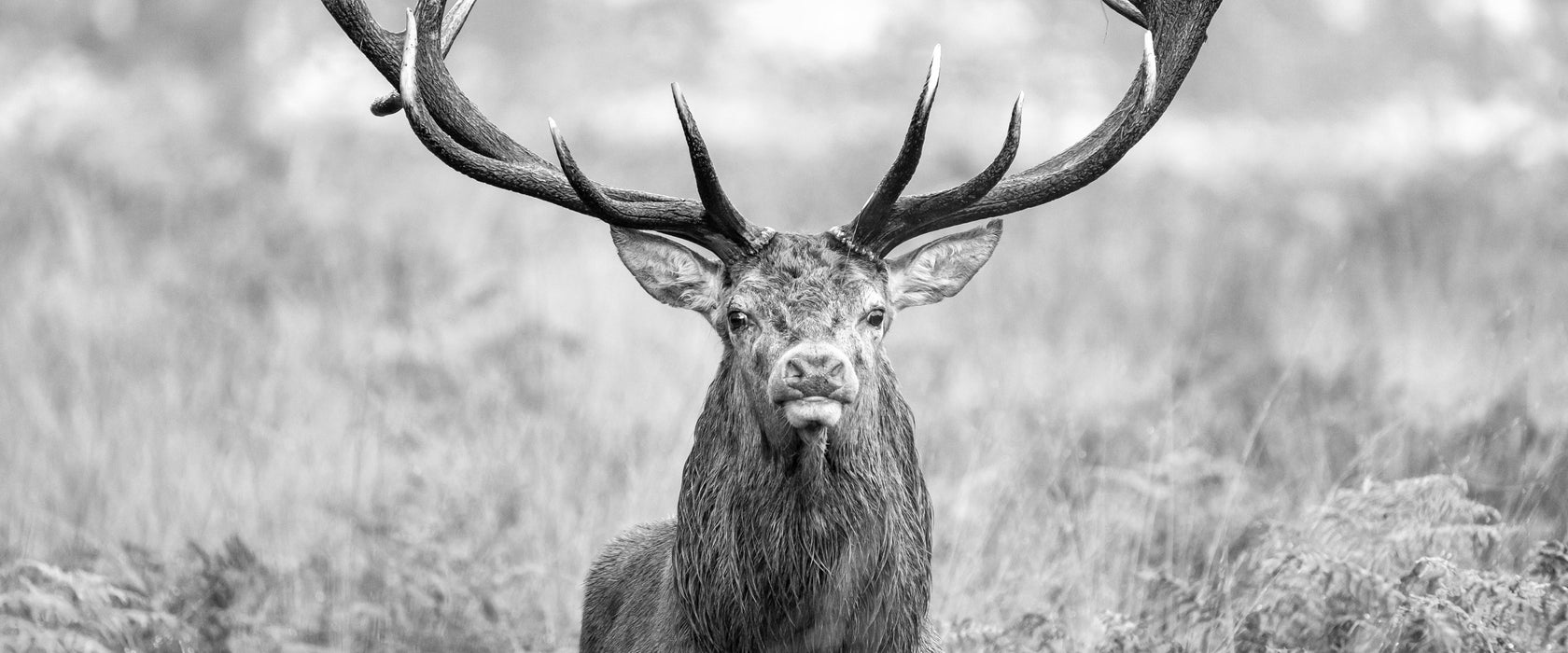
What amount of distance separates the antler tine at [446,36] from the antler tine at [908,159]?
1539mm

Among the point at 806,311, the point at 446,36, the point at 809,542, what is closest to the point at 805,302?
the point at 806,311

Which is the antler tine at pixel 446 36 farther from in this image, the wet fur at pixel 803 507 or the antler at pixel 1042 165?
the antler at pixel 1042 165

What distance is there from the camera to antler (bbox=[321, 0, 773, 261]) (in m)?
4.42

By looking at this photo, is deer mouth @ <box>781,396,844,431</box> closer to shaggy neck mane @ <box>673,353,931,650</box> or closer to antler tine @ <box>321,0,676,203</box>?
shaggy neck mane @ <box>673,353,931,650</box>

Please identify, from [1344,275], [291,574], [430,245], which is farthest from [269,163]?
[1344,275]

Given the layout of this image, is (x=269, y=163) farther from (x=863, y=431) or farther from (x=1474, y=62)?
(x=1474, y=62)

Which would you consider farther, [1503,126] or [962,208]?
[1503,126]

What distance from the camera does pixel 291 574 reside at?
19.8 ft

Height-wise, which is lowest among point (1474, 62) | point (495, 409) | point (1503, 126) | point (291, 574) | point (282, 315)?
point (291, 574)

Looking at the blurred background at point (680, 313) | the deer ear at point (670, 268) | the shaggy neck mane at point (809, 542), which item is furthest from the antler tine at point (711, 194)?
the blurred background at point (680, 313)

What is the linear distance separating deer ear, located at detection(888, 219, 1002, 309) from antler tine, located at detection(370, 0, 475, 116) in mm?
1634

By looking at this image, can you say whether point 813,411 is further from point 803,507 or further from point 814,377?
point 803,507

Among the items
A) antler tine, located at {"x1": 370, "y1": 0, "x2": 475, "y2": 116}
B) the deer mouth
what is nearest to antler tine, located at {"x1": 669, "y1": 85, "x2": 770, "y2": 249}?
the deer mouth

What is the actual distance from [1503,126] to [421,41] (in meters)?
11.5
